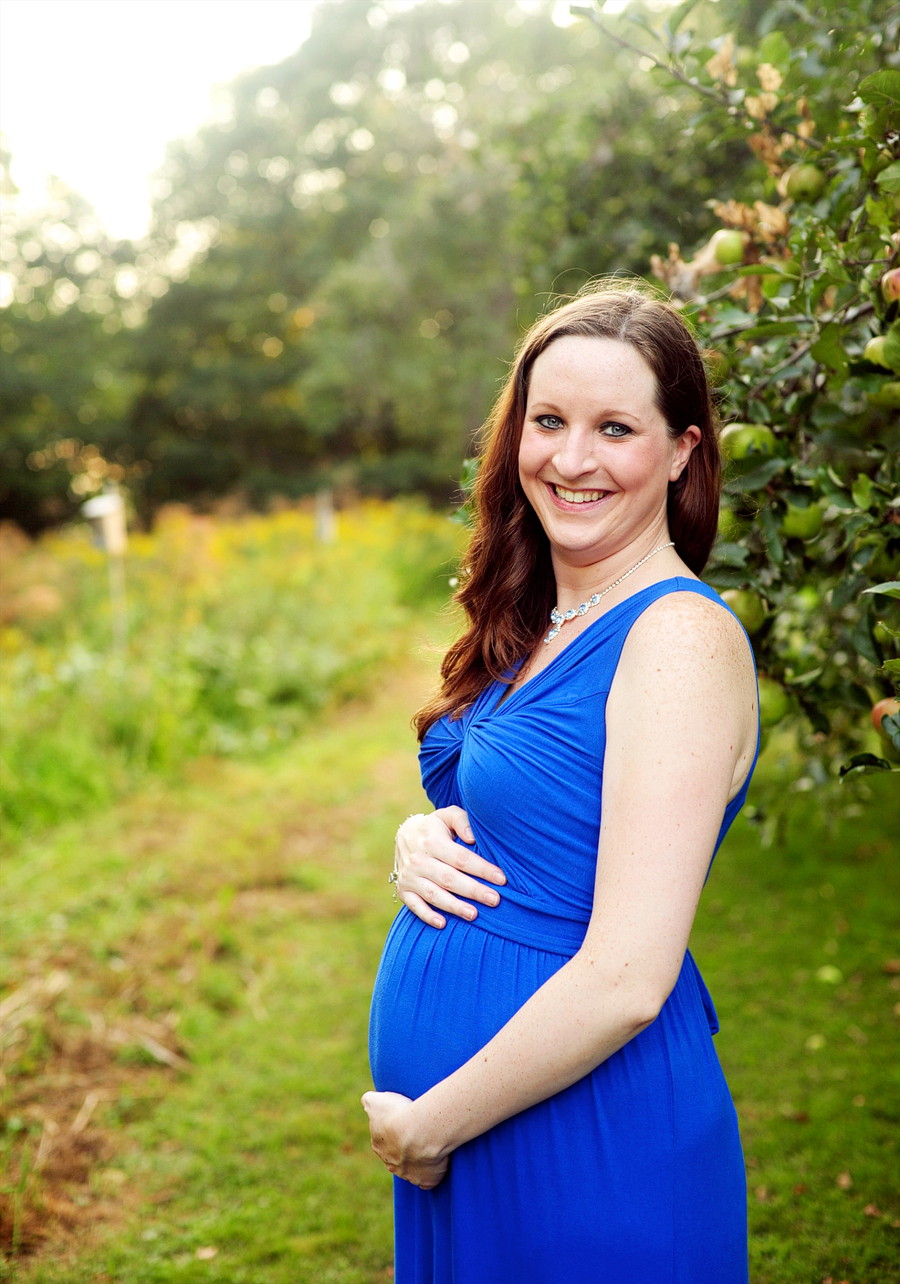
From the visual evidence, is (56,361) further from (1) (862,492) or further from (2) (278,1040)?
(1) (862,492)

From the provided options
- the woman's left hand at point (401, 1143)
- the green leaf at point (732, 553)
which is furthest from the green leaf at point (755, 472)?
the woman's left hand at point (401, 1143)

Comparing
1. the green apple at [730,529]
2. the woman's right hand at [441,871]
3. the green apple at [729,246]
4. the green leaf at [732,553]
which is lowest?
the woman's right hand at [441,871]

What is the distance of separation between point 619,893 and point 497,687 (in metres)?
0.56

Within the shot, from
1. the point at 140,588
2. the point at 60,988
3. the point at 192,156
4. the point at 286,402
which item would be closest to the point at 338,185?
the point at 192,156

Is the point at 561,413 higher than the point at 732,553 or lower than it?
higher

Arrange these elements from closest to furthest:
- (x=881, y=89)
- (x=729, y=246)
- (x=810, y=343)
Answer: (x=881, y=89)
(x=810, y=343)
(x=729, y=246)

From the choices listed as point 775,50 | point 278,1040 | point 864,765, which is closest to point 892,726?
point 864,765

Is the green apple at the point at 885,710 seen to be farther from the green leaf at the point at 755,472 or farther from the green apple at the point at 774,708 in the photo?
the green leaf at the point at 755,472

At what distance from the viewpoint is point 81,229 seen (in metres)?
23.9

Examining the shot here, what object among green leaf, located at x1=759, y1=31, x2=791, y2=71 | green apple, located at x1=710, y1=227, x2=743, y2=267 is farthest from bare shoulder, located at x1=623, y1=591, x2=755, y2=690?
green leaf, located at x1=759, y1=31, x2=791, y2=71

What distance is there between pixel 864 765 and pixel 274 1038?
3015 mm

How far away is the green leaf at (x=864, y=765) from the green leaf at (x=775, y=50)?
1532 millimetres

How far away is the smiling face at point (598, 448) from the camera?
57.9 inches

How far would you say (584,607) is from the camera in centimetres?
160
